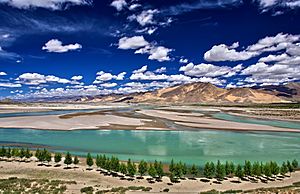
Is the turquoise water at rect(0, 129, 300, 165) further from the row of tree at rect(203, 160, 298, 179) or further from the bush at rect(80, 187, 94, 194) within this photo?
the bush at rect(80, 187, 94, 194)

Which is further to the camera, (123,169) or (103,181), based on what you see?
(123,169)

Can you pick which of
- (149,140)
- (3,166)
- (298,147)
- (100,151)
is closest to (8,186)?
(3,166)

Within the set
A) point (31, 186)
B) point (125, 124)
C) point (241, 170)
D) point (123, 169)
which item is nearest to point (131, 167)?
point (123, 169)

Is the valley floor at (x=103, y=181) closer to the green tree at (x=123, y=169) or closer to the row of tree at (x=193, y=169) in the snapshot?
the row of tree at (x=193, y=169)

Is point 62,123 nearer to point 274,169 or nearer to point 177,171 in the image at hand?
point 177,171

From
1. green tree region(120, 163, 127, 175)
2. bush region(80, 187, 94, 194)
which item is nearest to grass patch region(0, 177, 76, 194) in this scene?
bush region(80, 187, 94, 194)
